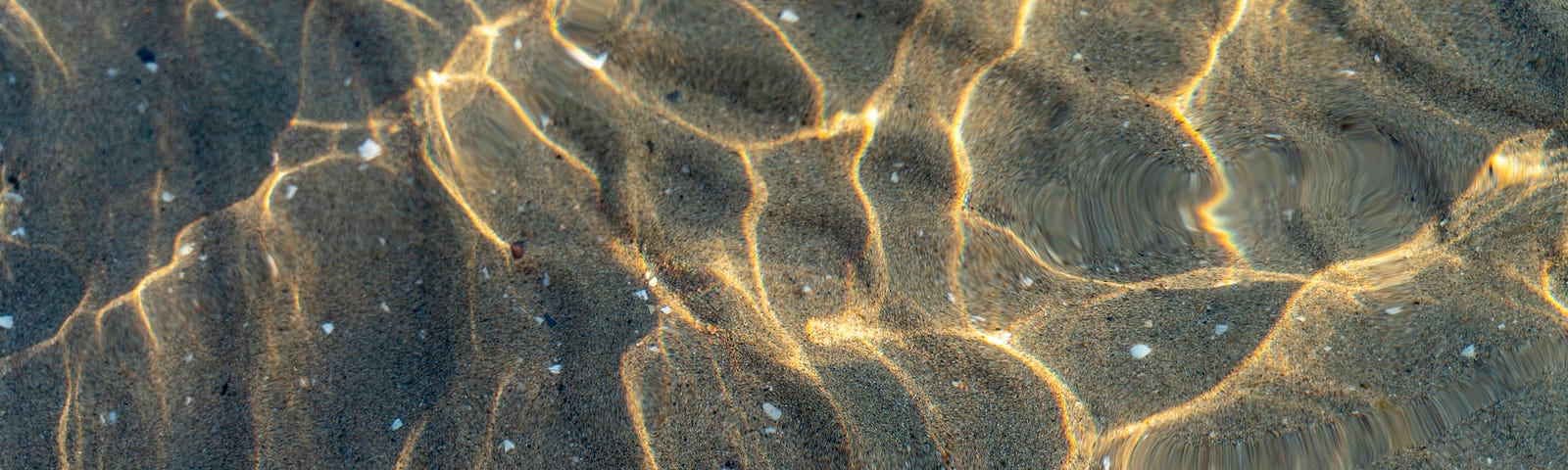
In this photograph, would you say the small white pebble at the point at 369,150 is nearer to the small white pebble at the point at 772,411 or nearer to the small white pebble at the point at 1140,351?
the small white pebble at the point at 772,411

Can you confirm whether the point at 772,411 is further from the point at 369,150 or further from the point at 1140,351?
the point at 369,150

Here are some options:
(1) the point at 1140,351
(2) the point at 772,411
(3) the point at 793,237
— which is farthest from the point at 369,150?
(1) the point at 1140,351

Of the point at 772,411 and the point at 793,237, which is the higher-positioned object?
the point at 793,237

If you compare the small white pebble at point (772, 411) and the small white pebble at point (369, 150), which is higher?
the small white pebble at point (369, 150)

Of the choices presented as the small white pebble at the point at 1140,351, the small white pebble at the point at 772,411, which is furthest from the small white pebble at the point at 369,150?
the small white pebble at the point at 1140,351

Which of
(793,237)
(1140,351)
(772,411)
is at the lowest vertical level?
(772,411)
